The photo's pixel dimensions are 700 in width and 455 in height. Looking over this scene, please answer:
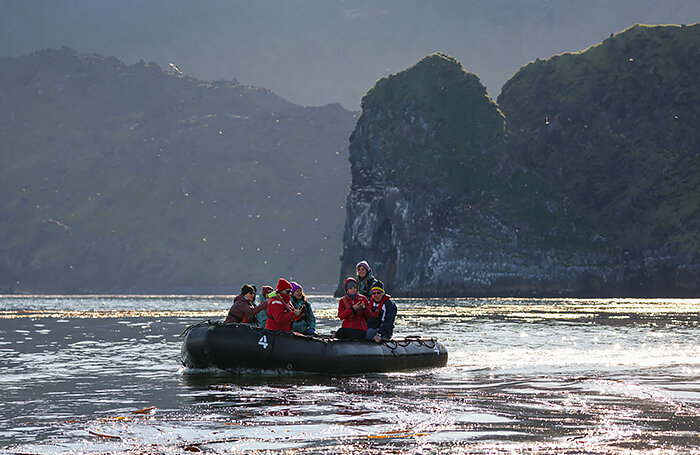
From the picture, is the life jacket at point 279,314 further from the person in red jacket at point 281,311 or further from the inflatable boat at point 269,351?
the inflatable boat at point 269,351

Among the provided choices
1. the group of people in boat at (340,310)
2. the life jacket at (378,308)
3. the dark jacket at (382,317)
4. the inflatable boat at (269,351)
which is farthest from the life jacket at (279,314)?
the dark jacket at (382,317)

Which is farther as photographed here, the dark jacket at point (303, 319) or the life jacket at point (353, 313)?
the life jacket at point (353, 313)

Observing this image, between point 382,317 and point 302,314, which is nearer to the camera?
point 302,314

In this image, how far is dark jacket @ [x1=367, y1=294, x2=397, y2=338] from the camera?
32562 millimetres

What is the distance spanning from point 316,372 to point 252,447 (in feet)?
43.8

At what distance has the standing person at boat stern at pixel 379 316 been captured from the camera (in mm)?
32438

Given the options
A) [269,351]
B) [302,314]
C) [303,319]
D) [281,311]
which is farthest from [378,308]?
[269,351]

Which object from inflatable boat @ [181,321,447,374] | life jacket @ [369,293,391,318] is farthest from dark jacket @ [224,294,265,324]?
life jacket @ [369,293,391,318]

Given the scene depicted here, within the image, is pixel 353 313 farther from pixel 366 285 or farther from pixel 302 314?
pixel 366 285

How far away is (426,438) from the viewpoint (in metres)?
18.0

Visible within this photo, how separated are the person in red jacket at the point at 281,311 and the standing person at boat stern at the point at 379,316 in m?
3.07

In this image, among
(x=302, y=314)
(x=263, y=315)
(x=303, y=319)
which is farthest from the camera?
(x=263, y=315)

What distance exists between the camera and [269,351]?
98.0 ft

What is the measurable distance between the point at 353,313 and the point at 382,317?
147cm
